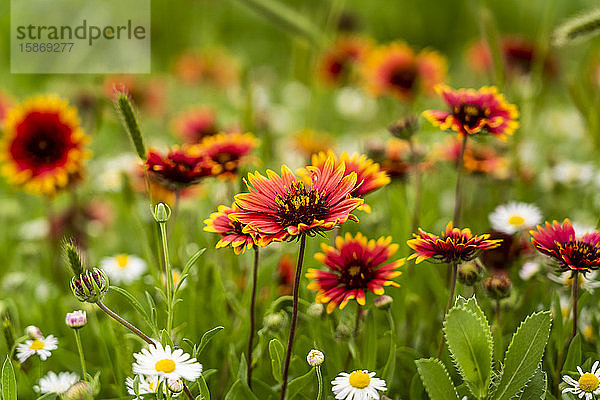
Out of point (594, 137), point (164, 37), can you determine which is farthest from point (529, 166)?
point (164, 37)

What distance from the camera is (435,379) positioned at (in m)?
0.64

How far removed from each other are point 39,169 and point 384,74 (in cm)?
79

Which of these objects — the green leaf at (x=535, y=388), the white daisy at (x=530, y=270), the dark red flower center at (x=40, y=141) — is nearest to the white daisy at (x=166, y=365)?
the green leaf at (x=535, y=388)

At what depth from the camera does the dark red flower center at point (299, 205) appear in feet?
2.13

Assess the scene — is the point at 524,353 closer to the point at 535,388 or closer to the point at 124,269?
the point at 535,388

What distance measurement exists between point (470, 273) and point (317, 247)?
1.20ft

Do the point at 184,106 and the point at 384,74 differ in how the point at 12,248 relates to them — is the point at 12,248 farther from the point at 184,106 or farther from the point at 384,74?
the point at 184,106

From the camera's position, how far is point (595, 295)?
0.92m

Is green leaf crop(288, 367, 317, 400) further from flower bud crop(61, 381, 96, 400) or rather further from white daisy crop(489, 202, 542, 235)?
A: white daisy crop(489, 202, 542, 235)

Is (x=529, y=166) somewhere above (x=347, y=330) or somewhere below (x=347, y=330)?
above

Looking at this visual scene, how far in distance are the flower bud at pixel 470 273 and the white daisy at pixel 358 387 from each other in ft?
0.52

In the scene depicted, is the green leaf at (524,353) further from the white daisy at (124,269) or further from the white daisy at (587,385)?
the white daisy at (124,269)

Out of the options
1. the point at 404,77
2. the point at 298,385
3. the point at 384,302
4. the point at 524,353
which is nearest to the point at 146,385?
the point at 298,385

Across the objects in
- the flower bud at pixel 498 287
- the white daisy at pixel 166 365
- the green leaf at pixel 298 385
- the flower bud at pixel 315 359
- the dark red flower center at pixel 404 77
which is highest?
the dark red flower center at pixel 404 77
